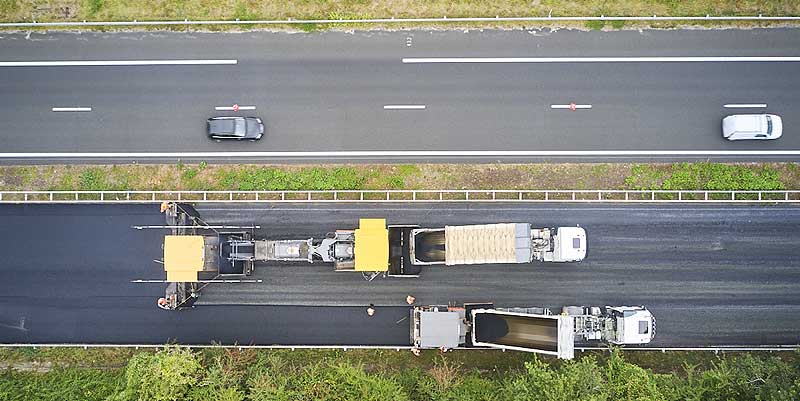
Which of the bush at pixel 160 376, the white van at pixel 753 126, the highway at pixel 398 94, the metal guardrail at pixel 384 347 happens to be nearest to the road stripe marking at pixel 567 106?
the highway at pixel 398 94

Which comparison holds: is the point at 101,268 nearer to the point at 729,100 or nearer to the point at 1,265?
the point at 1,265

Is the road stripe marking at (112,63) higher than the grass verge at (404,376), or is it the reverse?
the road stripe marking at (112,63)

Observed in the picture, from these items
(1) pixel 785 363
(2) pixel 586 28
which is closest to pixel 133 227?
(2) pixel 586 28

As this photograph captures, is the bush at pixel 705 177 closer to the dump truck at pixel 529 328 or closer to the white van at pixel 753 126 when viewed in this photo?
the white van at pixel 753 126

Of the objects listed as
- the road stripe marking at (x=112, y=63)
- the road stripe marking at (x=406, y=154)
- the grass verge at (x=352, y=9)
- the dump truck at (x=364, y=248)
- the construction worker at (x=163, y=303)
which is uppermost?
the grass verge at (x=352, y=9)

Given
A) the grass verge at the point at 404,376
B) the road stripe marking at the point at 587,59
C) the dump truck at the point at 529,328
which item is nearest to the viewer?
the grass verge at the point at 404,376

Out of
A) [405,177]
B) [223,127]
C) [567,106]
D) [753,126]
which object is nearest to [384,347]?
[405,177]
